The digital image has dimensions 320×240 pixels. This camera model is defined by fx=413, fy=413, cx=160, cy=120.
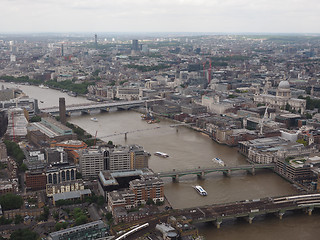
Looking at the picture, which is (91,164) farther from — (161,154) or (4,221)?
(4,221)

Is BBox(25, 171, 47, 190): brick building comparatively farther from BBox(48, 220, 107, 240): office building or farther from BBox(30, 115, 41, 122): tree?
BBox(30, 115, 41, 122): tree

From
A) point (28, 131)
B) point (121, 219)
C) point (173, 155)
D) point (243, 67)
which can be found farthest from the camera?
point (243, 67)

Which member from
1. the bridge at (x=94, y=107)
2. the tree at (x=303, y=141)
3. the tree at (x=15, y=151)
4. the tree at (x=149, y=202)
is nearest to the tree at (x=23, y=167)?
the tree at (x=15, y=151)

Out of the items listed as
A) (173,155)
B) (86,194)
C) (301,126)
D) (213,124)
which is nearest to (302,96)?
(301,126)

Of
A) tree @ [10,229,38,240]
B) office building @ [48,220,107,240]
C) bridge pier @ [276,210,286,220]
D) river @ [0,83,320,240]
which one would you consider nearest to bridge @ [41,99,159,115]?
river @ [0,83,320,240]

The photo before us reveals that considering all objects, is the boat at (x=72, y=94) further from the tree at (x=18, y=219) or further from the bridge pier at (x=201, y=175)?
the tree at (x=18, y=219)

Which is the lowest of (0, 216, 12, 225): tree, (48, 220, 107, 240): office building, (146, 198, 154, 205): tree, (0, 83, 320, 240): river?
(0, 83, 320, 240): river

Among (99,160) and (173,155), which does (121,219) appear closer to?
(99,160)
